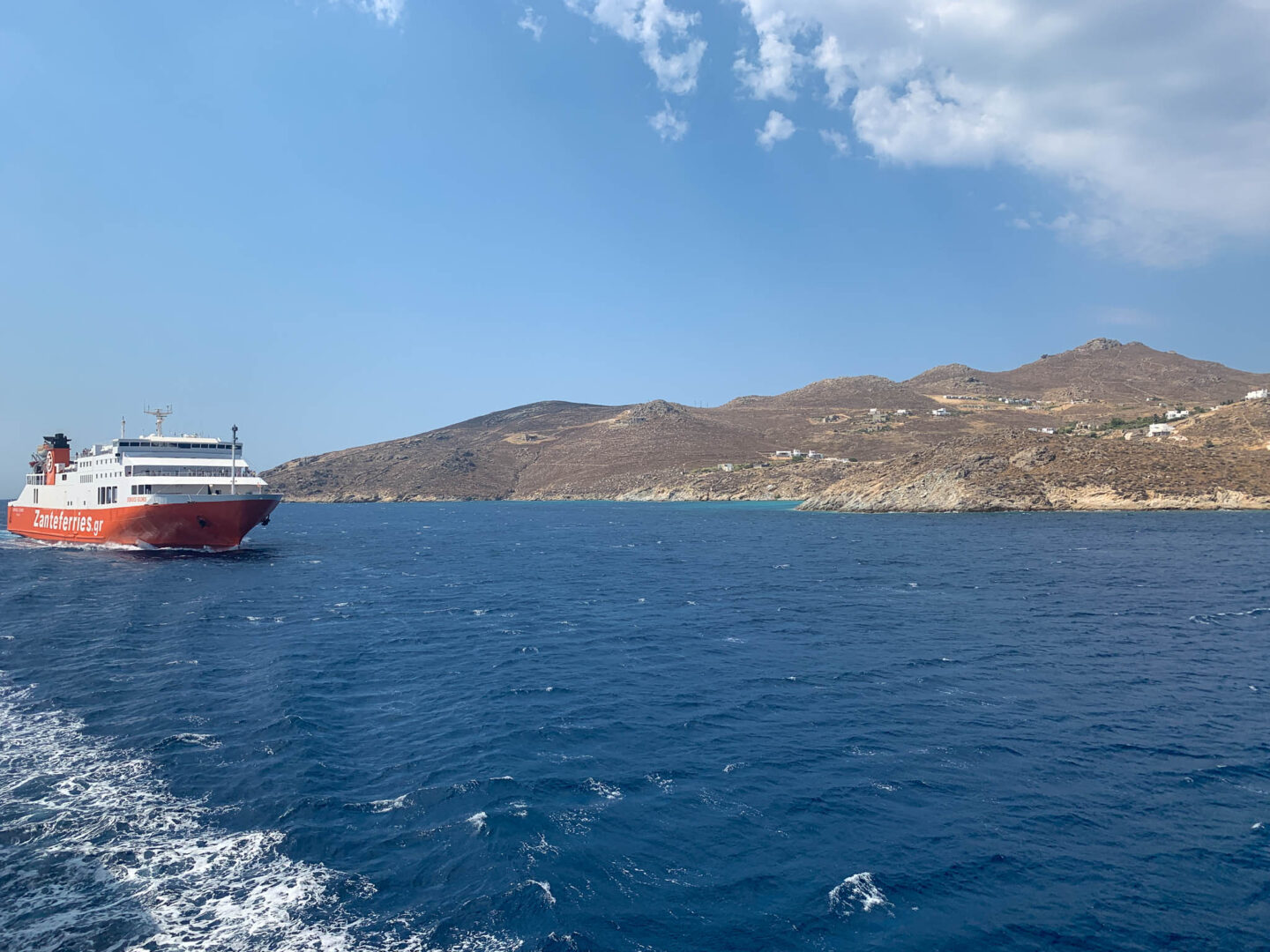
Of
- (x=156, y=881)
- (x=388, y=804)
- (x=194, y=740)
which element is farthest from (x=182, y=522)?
(x=156, y=881)

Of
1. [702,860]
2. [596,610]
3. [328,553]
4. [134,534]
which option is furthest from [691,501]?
[702,860]

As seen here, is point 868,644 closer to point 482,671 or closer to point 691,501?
point 482,671

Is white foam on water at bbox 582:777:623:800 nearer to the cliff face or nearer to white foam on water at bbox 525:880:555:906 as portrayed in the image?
white foam on water at bbox 525:880:555:906

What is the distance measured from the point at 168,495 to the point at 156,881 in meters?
60.4

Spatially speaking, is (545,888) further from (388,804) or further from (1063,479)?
(1063,479)

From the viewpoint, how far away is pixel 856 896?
1180 cm

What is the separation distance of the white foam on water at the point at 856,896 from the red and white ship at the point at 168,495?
6361cm

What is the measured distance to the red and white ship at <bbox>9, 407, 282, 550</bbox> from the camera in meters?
62.6

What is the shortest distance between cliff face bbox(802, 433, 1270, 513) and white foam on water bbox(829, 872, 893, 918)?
104420 mm

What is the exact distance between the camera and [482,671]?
26172mm

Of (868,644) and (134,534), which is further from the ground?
(134,534)

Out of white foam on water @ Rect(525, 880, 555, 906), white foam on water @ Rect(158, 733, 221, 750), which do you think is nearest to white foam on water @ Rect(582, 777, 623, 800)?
white foam on water @ Rect(525, 880, 555, 906)

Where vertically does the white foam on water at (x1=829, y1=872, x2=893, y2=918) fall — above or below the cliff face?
below

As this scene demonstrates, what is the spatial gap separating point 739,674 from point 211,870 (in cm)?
1725
